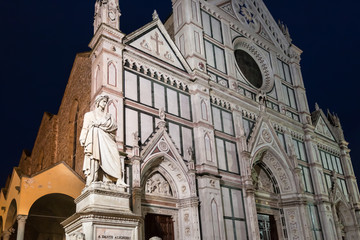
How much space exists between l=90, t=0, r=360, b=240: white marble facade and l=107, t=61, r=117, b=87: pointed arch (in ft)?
0.15

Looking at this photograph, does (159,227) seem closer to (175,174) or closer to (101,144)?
(175,174)

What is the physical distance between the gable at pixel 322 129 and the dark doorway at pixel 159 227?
622 inches

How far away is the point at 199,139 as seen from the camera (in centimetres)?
1603

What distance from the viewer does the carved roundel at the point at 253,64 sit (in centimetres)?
2194

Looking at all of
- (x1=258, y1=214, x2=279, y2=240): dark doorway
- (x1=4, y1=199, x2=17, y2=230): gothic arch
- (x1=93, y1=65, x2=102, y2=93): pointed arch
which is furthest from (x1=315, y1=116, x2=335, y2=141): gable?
(x1=4, y1=199, x2=17, y2=230): gothic arch

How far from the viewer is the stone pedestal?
6770 millimetres

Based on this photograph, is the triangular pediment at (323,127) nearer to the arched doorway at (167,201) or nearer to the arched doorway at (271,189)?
the arched doorway at (271,189)

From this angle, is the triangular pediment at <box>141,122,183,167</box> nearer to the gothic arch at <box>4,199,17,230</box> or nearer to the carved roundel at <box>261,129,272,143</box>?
the gothic arch at <box>4,199,17,230</box>

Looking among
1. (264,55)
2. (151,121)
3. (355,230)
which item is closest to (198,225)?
(151,121)

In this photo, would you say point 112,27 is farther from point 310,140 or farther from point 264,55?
point 310,140

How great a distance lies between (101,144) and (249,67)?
637 inches

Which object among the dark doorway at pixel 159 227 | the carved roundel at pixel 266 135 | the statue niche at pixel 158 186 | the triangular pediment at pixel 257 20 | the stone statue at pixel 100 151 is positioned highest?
the triangular pediment at pixel 257 20

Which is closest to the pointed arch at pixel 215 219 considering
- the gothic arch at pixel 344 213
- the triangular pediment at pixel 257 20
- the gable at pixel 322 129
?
the triangular pediment at pixel 257 20

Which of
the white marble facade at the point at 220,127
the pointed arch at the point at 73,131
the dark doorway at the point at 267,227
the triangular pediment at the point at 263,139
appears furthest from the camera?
the triangular pediment at the point at 263,139
